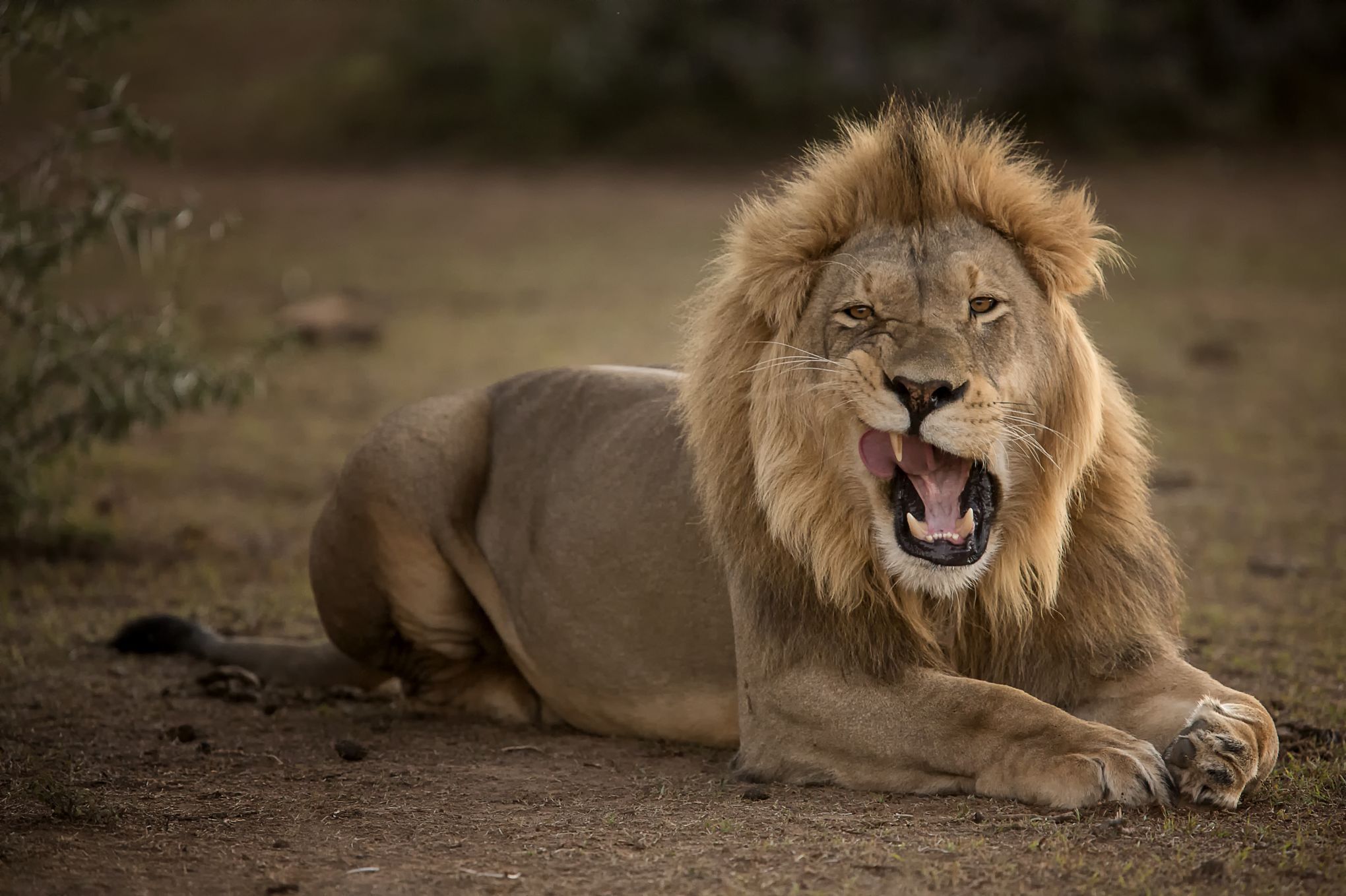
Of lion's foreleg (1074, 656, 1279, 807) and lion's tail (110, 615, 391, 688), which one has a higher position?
lion's foreleg (1074, 656, 1279, 807)

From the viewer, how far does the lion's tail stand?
501cm

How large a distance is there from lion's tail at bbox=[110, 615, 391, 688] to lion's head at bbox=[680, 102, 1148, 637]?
1.72m

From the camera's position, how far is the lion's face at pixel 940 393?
11.0ft

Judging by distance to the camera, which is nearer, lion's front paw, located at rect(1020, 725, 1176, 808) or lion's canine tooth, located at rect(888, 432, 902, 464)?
lion's front paw, located at rect(1020, 725, 1176, 808)

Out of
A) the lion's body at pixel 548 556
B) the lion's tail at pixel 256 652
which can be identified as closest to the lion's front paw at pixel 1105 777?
the lion's body at pixel 548 556

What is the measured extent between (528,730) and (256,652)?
1.03 metres

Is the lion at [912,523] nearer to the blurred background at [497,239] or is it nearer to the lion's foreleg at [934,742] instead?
the lion's foreleg at [934,742]

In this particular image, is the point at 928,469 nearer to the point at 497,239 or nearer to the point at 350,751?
the point at 350,751

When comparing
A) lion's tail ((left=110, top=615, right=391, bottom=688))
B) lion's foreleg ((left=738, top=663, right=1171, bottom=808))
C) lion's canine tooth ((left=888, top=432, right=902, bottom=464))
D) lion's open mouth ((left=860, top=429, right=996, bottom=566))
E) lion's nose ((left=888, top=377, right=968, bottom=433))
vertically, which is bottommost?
lion's tail ((left=110, top=615, right=391, bottom=688))

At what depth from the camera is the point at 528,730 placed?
15.2ft

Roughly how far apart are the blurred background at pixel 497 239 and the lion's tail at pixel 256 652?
0.65ft

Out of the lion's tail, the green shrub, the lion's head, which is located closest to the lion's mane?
the lion's head

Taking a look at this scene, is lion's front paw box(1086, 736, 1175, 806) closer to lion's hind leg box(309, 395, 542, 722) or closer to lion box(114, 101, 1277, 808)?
lion box(114, 101, 1277, 808)

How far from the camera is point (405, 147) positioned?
19344 mm
